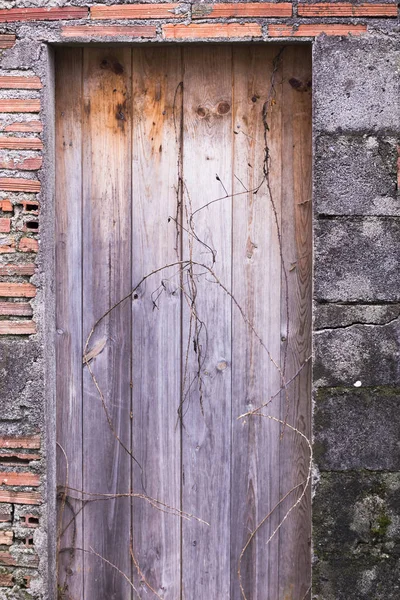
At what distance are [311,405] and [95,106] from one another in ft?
4.83

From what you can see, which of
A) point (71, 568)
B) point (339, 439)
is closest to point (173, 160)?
point (339, 439)

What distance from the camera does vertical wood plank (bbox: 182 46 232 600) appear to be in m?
2.38

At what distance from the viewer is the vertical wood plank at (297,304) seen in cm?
237

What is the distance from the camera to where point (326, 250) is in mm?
2195

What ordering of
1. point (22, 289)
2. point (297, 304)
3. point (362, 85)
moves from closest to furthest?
point (362, 85) < point (22, 289) < point (297, 304)

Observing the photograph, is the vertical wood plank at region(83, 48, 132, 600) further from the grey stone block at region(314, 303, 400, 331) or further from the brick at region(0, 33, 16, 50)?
the grey stone block at region(314, 303, 400, 331)

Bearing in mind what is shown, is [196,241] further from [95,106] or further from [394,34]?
[394,34]

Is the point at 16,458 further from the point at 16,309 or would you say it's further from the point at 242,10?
the point at 242,10

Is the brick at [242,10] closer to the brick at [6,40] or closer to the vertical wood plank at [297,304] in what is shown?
the vertical wood plank at [297,304]

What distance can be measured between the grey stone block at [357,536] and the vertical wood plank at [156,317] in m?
0.61

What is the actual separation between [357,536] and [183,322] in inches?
41.5

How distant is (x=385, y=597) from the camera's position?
7.22 feet

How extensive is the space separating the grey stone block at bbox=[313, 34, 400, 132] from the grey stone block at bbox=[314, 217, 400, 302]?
0.36m

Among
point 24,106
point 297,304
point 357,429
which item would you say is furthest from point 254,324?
point 24,106
